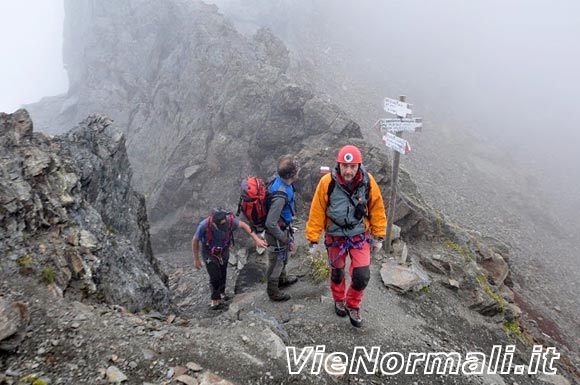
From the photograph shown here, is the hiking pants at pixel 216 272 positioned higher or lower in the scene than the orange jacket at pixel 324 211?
lower

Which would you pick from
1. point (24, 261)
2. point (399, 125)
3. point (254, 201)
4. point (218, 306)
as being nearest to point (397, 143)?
point (399, 125)

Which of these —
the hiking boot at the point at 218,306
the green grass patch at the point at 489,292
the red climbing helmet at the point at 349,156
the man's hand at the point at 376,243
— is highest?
the red climbing helmet at the point at 349,156

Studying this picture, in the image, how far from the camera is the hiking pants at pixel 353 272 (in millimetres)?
6699

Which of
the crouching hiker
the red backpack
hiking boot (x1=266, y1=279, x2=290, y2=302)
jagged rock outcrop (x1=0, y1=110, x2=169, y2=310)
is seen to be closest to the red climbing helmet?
the red backpack

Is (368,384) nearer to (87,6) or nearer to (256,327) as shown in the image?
(256,327)

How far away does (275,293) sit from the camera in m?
8.55

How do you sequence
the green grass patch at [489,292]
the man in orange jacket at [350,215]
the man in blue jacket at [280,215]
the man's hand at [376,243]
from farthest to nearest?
the green grass patch at [489,292] < the man in blue jacket at [280,215] < the man's hand at [376,243] < the man in orange jacket at [350,215]

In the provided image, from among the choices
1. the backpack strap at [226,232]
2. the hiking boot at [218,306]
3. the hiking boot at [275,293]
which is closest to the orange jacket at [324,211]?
the hiking boot at [275,293]

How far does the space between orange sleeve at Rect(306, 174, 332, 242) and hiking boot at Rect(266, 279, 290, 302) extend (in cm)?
220

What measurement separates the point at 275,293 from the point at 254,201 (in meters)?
2.44

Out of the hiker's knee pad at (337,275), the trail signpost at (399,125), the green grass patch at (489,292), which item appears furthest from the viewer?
the green grass patch at (489,292)

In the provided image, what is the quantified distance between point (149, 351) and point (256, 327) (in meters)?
1.77

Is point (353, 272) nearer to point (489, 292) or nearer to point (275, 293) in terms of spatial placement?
point (275, 293)

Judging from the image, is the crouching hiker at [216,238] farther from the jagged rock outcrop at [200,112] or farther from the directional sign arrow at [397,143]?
the jagged rock outcrop at [200,112]
